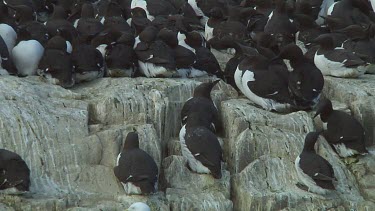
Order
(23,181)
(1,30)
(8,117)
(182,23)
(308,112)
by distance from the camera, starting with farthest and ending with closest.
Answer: (182,23) → (1,30) → (308,112) → (8,117) → (23,181)

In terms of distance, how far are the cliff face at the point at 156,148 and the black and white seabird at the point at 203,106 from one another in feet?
0.54

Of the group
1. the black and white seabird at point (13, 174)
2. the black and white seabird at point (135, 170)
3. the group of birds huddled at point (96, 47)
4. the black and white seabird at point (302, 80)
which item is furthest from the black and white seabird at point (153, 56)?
the black and white seabird at point (13, 174)

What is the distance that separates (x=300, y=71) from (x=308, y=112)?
22.8 inches

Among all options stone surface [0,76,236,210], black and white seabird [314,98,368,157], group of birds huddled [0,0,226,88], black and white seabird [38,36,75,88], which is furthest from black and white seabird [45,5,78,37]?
black and white seabird [314,98,368,157]

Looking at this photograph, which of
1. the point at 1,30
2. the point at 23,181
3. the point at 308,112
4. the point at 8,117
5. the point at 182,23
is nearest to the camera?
the point at 23,181

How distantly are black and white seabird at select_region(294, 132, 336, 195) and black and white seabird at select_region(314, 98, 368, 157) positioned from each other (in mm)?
660

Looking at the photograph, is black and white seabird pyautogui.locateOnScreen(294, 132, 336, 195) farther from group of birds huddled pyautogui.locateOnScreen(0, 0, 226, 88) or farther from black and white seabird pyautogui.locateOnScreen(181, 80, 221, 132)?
group of birds huddled pyautogui.locateOnScreen(0, 0, 226, 88)

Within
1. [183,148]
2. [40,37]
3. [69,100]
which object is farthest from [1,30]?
[183,148]

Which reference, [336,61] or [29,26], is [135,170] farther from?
[29,26]

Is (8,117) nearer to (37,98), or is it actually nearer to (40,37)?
(37,98)

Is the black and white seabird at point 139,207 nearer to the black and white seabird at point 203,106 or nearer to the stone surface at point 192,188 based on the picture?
the stone surface at point 192,188

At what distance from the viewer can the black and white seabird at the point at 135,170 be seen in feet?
42.3

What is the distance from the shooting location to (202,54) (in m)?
16.2

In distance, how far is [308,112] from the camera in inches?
586
